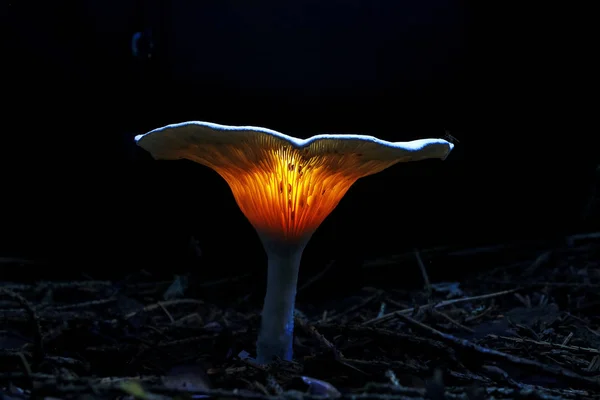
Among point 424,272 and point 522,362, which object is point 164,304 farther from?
point 522,362

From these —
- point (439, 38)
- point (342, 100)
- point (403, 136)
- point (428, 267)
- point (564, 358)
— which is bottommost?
point (564, 358)

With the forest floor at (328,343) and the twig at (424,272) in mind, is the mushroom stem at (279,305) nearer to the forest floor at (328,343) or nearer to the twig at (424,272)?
the forest floor at (328,343)

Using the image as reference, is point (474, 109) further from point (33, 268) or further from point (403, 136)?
point (33, 268)

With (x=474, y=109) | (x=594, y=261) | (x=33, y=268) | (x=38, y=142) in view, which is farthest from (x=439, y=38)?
(x=33, y=268)

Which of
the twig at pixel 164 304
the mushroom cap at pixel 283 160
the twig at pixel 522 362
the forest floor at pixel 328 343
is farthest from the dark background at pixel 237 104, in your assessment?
the twig at pixel 522 362

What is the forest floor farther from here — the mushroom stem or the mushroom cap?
the mushroom cap

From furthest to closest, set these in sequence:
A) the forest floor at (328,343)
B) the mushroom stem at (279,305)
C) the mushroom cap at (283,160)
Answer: the mushroom stem at (279,305) < the mushroom cap at (283,160) < the forest floor at (328,343)

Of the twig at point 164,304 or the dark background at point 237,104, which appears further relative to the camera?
the dark background at point 237,104

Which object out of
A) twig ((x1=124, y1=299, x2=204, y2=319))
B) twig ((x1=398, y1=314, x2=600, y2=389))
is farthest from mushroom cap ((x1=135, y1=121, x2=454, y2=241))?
twig ((x1=124, y1=299, x2=204, y2=319))
